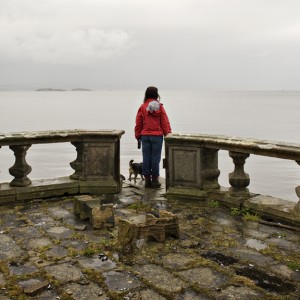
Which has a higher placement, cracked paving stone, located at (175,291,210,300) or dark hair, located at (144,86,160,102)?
dark hair, located at (144,86,160,102)

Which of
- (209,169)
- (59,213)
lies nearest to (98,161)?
(59,213)

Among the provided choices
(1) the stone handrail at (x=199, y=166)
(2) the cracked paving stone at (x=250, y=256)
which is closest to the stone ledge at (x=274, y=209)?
(1) the stone handrail at (x=199, y=166)

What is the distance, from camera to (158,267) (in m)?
4.46

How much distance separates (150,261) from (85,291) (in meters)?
0.94

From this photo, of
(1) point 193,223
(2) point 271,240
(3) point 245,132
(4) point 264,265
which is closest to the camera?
(4) point 264,265

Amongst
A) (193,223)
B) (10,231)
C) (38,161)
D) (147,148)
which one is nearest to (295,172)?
(38,161)

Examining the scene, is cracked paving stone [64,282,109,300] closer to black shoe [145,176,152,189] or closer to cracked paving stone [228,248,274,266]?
cracked paving stone [228,248,274,266]

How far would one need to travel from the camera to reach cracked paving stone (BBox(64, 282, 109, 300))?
3.80 meters

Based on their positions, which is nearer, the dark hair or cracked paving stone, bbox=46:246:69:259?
cracked paving stone, bbox=46:246:69:259

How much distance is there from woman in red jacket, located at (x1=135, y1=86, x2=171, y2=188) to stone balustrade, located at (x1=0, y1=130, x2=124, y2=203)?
50 cm

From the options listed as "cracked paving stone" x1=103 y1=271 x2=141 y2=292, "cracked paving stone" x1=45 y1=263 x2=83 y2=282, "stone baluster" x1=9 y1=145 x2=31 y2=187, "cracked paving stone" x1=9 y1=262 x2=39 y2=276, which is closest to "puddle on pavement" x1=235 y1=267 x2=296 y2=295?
"cracked paving stone" x1=103 y1=271 x2=141 y2=292

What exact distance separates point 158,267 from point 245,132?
43.1 metres

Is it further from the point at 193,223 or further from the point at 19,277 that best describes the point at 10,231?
the point at 193,223

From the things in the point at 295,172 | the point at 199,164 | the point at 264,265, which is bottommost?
the point at 295,172
